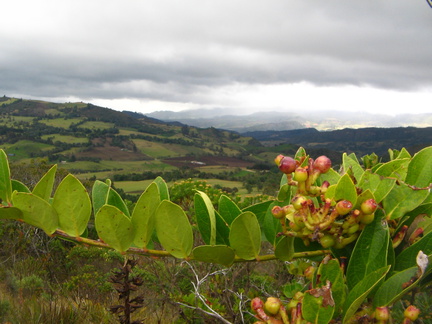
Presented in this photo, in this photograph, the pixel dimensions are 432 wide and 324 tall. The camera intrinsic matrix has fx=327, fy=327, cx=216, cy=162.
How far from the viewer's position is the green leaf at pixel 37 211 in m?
1.08

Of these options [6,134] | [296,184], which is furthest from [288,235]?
[6,134]

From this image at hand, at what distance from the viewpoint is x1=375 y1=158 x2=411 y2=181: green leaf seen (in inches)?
40.9

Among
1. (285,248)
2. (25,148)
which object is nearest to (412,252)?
(285,248)

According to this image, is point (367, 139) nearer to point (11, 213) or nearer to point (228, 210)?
point (228, 210)

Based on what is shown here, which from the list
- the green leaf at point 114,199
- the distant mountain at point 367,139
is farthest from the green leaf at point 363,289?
the distant mountain at point 367,139

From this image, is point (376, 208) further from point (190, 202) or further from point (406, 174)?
point (190, 202)

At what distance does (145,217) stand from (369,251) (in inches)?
28.2

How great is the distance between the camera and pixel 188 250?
3.67 ft

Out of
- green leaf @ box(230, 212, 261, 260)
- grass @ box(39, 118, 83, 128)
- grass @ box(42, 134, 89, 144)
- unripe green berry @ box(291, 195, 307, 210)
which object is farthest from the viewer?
grass @ box(39, 118, 83, 128)

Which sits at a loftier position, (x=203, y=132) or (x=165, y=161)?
(x=203, y=132)

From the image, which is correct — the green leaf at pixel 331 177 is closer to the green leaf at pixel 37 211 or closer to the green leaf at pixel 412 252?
the green leaf at pixel 412 252

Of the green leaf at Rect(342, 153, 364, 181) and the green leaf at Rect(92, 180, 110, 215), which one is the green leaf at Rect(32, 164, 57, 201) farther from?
the green leaf at Rect(342, 153, 364, 181)

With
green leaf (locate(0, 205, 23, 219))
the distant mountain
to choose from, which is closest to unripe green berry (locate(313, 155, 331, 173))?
green leaf (locate(0, 205, 23, 219))

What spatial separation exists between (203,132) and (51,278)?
148 metres
